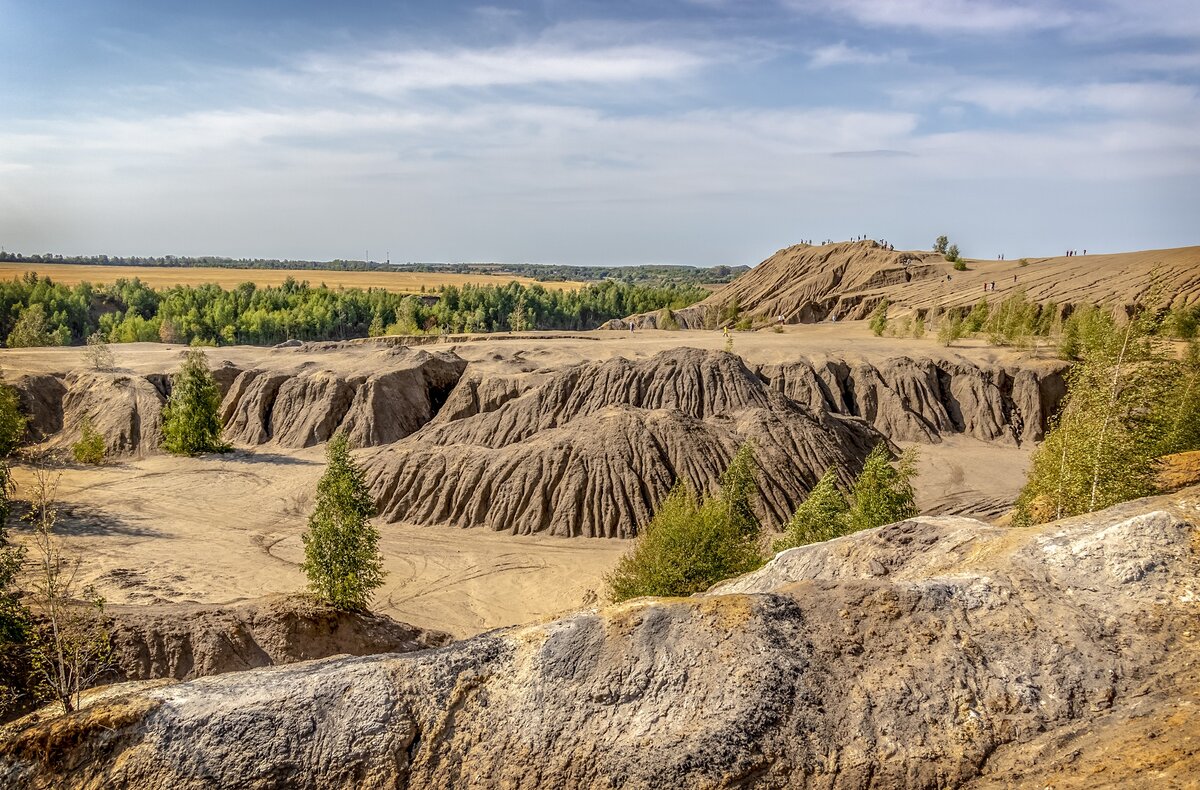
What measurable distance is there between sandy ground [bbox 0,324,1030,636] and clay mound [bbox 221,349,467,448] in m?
2.29

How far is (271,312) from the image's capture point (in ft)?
375

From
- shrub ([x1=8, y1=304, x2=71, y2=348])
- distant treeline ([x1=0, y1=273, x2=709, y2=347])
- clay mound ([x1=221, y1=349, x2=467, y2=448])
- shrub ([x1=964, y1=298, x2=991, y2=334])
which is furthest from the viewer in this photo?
distant treeline ([x1=0, y1=273, x2=709, y2=347])

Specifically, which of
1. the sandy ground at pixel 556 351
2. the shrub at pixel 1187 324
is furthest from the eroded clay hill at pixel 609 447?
→ the shrub at pixel 1187 324

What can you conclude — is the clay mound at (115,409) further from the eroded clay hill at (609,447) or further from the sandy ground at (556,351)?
the eroded clay hill at (609,447)

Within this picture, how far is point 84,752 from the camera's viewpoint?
1017 cm

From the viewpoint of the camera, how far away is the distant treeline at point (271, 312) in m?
101

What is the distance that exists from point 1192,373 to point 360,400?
45166mm

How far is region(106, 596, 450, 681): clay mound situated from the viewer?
18234mm

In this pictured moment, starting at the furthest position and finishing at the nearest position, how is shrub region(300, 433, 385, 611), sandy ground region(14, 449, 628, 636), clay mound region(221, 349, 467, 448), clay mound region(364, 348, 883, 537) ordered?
clay mound region(221, 349, 467, 448) < clay mound region(364, 348, 883, 537) < sandy ground region(14, 449, 628, 636) < shrub region(300, 433, 385, 611)

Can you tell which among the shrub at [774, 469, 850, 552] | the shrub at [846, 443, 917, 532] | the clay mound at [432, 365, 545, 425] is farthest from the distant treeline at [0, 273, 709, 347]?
the shrub at [846, 443, 917, 532]

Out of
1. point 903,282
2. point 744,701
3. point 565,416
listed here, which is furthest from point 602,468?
point 903,282

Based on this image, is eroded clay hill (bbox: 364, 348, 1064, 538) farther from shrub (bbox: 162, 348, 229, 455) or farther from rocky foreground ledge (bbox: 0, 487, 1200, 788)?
rocky foreground ledge (bbox: 0, 487, 1200, 788)

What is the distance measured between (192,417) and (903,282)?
82.5 m

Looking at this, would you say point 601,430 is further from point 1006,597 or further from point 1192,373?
point 1006,597
